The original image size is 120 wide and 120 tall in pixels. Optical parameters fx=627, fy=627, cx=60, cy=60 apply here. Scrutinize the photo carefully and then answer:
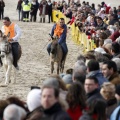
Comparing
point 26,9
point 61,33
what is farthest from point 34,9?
point 61,33

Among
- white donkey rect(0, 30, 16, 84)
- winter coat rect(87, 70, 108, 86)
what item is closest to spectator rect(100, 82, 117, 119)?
winter coat rect(87, 70, 108, 86)

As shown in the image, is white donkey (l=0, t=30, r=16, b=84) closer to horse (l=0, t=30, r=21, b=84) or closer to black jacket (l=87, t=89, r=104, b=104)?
horse (l=0, t=30, r=21, b=84)

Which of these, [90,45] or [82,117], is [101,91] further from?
[90,45]

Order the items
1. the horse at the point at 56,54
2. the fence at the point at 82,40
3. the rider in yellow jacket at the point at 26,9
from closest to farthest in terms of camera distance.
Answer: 1. the horse at the point at 56,54
2. the fence at the point at 82,40
3. the rider in yellow jacket at the point at 26,9

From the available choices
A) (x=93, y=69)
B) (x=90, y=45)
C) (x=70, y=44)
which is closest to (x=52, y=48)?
(x=90, y=45)

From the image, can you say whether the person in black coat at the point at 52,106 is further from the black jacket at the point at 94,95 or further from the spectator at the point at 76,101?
the black jacket at the point at 94,95

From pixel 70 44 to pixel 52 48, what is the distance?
980 centimetres

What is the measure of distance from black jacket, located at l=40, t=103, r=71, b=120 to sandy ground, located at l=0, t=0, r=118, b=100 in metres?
8.28

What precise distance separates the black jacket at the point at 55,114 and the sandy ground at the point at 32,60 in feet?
27.2

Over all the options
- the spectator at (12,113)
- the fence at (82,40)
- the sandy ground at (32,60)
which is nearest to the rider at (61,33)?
the sandy ground at (32,60)

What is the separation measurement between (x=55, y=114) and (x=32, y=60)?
1609cm

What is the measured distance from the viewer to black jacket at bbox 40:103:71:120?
8016mm

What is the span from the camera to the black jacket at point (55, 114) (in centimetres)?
802

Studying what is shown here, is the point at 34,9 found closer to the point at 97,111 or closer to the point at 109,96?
the point at 109,96
